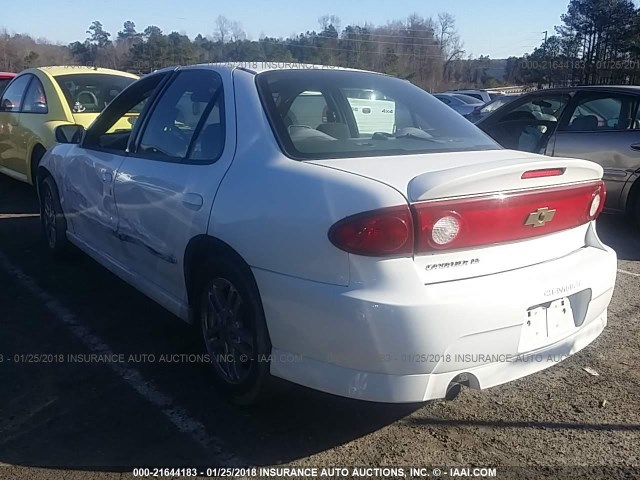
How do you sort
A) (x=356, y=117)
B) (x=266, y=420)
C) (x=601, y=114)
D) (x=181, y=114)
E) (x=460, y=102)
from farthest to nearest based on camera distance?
(x=460, y=102) < (x=601, y=114) < (x=356, y=117) < (x=181, y=114) < (x=266, y=420)

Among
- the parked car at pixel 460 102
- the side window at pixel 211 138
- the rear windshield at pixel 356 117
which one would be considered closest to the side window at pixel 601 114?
the rear windshield at pixel 356 117

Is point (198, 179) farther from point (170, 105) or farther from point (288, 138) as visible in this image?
point (170, 105)

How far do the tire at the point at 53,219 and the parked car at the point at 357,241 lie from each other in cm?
179

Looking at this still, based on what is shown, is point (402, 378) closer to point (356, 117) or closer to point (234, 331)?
point (234, 331)

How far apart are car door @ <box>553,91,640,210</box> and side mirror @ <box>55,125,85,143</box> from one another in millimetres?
4776

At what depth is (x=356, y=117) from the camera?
12.6 ft

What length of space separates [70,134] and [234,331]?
2.77 meters

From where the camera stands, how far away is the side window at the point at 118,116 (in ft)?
14.0

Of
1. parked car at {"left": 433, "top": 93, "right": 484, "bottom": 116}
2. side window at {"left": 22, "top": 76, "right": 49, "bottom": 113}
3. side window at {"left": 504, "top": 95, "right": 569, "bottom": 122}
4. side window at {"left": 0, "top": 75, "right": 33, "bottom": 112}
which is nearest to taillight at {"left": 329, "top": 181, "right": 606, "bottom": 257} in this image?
side window at {"left": 504, "top": 95, "right": 569, "bottom": 122}

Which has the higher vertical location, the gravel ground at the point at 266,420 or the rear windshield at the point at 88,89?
the rear windshield at the point at 88,89

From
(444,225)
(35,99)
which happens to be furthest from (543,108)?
(35,99)

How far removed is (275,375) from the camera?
9.20ft

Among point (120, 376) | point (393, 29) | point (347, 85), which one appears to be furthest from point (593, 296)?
point (393, 29)

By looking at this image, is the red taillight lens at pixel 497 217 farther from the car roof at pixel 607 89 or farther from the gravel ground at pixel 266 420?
the car roof at pixel 607 89
